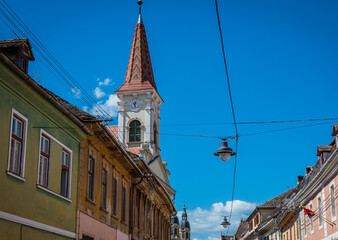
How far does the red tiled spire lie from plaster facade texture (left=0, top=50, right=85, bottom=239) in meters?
46.6

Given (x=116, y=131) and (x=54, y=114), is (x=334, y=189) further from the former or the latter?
(x=116, y=131)

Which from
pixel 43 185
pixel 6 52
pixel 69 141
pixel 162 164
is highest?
pixel 162 164

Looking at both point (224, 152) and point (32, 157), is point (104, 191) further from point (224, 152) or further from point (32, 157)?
point (32, 157)

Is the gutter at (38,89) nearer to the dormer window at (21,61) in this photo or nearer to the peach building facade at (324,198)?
the dormer window at (21,61)

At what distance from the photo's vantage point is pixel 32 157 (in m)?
13.4

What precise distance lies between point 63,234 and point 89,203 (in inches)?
108

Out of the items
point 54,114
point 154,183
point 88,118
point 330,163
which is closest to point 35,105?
point 54,114

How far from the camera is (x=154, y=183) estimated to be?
31.2 metres

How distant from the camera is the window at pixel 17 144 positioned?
12.3 meters

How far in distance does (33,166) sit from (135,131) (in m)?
48.2

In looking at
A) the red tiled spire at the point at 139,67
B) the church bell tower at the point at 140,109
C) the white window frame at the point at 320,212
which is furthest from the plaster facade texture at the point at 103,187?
the red tiled spire at the point at 139,67

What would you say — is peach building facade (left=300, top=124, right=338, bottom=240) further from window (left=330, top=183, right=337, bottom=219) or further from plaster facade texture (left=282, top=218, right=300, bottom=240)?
plaster facade texture (left=282, top=218, right=300, bottom=240)

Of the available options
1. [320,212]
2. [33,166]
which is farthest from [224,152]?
[320,212]

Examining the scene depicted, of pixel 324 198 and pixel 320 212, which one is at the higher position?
pixel 324 198
